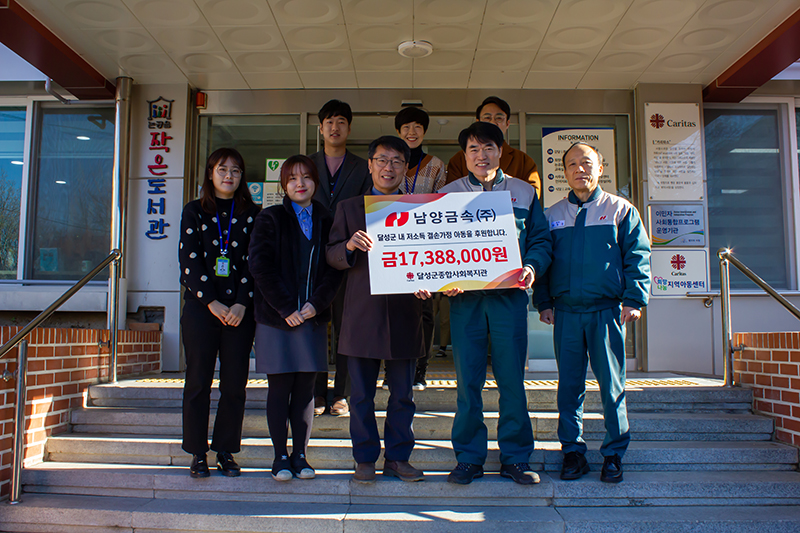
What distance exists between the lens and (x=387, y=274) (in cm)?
279

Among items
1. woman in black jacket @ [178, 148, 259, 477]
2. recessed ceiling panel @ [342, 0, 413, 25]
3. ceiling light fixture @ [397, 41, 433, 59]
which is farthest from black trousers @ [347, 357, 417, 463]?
ceiling light fixture @ [397, 41, 433, 59]

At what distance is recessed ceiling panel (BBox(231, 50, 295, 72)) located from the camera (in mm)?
5254

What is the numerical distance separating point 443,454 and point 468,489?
14.8 inches

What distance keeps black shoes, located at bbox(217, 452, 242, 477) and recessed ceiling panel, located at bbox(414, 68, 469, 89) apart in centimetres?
416

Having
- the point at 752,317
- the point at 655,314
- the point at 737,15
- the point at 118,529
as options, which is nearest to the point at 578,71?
the point at 737,15

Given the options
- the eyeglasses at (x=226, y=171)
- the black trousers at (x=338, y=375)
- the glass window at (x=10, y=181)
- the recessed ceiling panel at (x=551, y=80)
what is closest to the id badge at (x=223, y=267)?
the eyeglasses at (x=226, y=171)

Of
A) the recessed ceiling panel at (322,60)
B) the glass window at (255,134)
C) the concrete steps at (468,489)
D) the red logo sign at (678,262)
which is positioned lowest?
the concrete steps at (468,489)

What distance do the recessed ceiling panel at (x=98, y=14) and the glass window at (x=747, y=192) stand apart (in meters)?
5.95

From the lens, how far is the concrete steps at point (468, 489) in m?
2.84

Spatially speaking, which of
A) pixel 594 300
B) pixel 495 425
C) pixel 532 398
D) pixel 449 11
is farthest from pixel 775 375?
pixel 449 11

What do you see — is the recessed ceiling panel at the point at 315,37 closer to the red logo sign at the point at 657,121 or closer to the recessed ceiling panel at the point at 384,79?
the recessed ceiling panel at the point at 384,79

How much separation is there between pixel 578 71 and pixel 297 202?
12.8 ft

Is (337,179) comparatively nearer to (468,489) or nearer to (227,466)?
(227,466)

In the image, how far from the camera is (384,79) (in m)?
5.81
